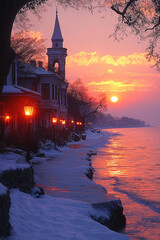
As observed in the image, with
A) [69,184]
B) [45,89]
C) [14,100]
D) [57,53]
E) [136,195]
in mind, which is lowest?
[136,195]

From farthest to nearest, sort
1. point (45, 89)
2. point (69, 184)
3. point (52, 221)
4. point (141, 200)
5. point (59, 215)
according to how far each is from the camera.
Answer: point (45, 89) → point (141, 200) → point (69, 184) → point (59, 215) → point (52, 221)

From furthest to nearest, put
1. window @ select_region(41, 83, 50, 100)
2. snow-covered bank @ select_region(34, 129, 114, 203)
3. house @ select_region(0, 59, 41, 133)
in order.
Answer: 1. window @ select_region(41, 83, 50, 100)
2. house @ select_region(0, 59, 41, 133)
3. snow-covered bank @ select_region(34, 129, 114, 203)

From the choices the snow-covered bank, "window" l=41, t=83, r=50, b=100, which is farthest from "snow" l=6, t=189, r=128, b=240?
"window" l=41, t=83, r=50, b=100

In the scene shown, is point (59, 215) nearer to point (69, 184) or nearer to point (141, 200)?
point (69, 184)

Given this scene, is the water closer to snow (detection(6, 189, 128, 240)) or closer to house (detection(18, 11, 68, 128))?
snow (detection(6, 189, 128, 240))

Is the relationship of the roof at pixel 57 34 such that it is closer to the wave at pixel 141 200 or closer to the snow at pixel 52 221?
the wave at pixel 141 200

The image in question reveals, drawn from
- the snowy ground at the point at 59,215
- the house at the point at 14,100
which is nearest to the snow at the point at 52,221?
the snowy ground at the point at 59,215

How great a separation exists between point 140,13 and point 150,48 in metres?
2.00

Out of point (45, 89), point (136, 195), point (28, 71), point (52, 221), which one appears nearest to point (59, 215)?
point (52, 221)

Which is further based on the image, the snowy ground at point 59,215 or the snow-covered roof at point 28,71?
the snow-covered roof at point 28,71

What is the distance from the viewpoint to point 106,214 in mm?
8047

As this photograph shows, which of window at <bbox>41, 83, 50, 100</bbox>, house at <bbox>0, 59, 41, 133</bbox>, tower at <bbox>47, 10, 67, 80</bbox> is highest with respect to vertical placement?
tower at <bbox>47, 10, 67, 80</bbox>

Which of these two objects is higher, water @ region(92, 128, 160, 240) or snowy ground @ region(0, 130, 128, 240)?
snowy ground @ region(0, 130, 128, 240)

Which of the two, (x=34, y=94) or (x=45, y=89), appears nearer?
(x=34, y=94)
